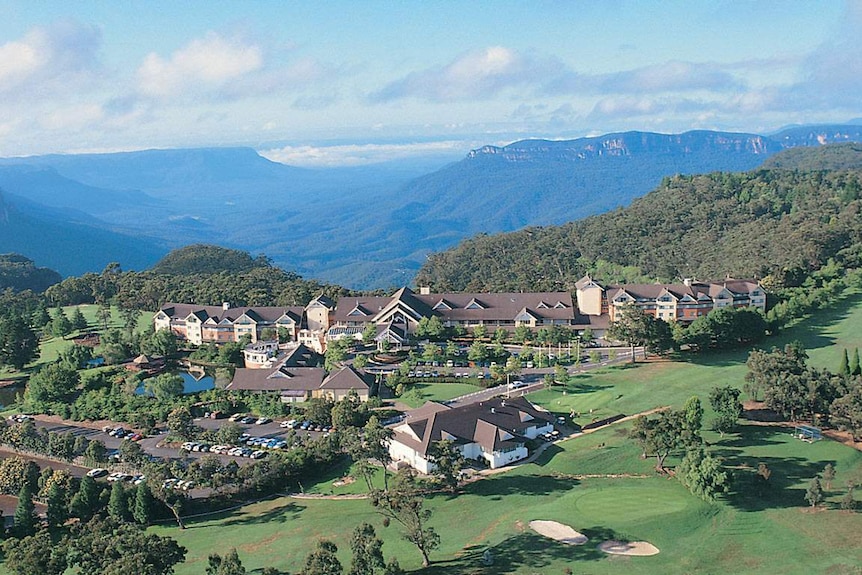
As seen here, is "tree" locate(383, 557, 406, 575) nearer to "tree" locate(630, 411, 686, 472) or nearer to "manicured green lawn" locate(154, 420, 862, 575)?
"manicured green lawn" locate(154, 420, 862, 575)

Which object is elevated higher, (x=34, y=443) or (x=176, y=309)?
(x=176, y=309)

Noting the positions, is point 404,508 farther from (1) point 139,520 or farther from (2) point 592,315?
(2) point 592,315

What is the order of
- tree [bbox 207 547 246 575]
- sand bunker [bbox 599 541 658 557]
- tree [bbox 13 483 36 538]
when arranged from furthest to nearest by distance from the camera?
tree [bbox 13 483 36 538] → sand bunker [bbox 599 541 658 557] → tree [bbox 207 547 246 575]

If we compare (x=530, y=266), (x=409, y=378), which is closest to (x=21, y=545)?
(x=409, y=378)

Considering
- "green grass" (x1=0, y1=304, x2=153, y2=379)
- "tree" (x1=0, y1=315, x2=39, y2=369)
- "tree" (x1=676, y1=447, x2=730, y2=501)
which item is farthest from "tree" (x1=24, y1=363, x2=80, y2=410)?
"tree" (x1=676, y1=447, x2=730, y2=501)

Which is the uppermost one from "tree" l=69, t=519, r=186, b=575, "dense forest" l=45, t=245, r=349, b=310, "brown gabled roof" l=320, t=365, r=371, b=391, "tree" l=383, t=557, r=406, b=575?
"dense forest" l=45, t=245, r=349, b=310
